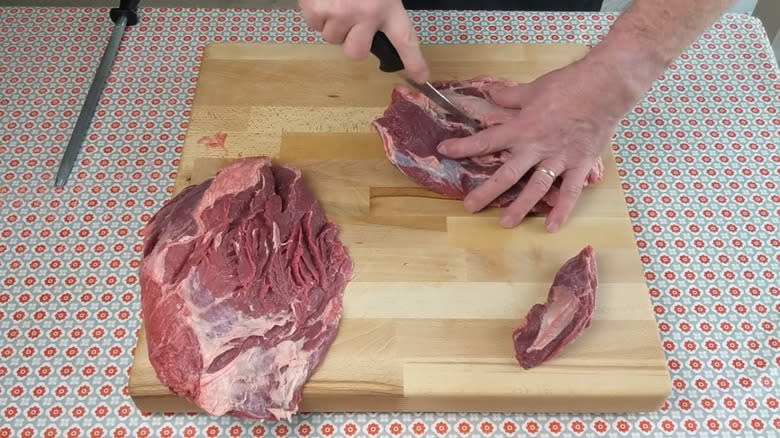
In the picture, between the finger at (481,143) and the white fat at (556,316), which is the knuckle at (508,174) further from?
A: the white fat at (556,316)

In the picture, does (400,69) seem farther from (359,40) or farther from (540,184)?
(540,184)

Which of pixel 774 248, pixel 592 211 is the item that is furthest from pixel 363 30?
pixel 774 248

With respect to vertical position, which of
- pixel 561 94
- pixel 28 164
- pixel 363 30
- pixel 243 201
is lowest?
pixel 28 164

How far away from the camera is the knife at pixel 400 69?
2.14 m

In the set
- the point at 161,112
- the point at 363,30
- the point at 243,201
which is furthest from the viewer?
the point at 161,112

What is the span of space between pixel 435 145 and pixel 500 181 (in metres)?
0.28

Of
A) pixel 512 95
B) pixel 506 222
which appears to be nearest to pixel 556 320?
pixel 506 222

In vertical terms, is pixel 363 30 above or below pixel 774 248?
above

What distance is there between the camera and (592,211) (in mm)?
2359

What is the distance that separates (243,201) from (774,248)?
1848mm

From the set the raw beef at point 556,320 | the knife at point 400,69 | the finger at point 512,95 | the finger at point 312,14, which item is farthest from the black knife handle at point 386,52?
the raw beef at point 556,320

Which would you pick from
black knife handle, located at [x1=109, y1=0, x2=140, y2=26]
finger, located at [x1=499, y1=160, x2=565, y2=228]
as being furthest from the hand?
black knife handle, located at [x1=109, y1=0, x2=140, y2=26]

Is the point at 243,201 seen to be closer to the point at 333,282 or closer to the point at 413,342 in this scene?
the point at 333,282

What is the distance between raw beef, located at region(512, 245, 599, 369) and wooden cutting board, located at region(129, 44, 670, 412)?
47 mm
